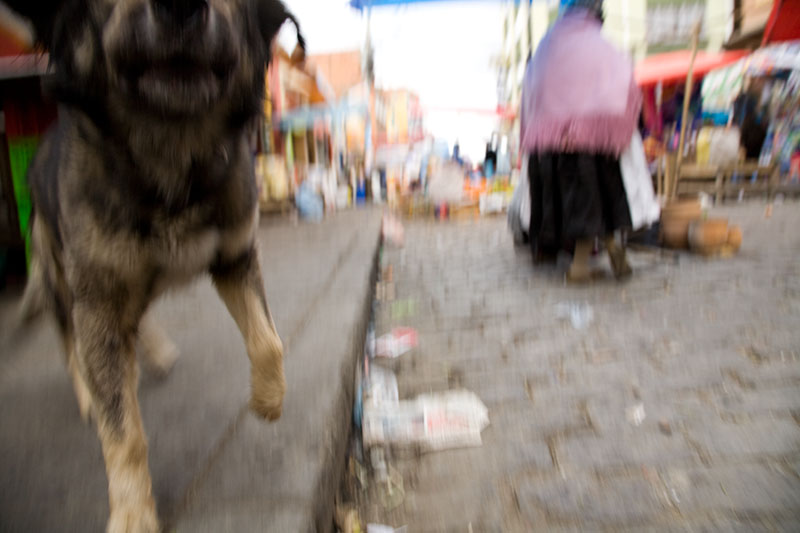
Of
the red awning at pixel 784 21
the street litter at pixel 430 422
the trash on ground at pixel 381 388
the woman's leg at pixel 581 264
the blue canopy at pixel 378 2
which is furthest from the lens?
the blue canopy at pixel 378 2

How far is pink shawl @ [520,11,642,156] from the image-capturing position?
13.0 feet

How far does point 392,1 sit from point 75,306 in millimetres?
8041

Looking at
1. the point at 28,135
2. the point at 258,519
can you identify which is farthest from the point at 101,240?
the point at 28,135

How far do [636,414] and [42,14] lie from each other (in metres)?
2.67

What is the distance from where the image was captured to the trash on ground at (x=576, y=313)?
336 centimetres

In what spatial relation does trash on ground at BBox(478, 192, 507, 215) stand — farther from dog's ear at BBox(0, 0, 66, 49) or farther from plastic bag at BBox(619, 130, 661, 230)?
dog's ear at BBox(0, 0, 66, 49)

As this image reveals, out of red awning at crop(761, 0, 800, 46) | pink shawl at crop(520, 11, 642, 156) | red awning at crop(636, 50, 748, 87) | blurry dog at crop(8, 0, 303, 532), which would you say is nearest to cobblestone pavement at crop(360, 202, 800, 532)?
blurry dog at crop(8, 0, 303, 532)

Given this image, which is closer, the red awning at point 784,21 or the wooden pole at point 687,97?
the red awning at point 784,21

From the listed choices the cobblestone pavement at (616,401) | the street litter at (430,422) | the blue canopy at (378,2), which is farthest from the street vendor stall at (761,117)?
the street litter at (430,422)

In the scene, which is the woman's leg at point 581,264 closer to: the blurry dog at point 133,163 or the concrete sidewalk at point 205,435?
the concrete sidewalk at point 205,435

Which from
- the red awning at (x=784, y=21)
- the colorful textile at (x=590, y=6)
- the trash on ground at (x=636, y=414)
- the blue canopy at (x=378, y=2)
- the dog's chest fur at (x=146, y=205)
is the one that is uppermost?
the blue canopy at (x=378, y=2)

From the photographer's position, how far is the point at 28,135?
4.01 m

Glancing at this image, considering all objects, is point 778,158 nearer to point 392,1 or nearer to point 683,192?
point 683,192

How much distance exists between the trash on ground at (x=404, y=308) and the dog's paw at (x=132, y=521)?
8.42 feet
